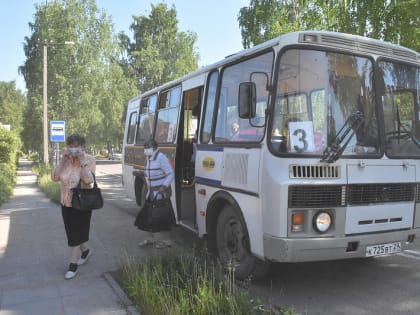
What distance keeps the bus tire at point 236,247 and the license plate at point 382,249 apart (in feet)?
3.80

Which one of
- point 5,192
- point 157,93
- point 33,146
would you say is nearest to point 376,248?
point 157,93

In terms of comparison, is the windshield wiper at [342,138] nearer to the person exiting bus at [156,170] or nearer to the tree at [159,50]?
the person exiting bus at [156,170]

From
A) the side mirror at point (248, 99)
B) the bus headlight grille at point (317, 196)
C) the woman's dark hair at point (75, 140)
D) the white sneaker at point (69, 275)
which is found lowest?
the white sneaker at point (69, 275)

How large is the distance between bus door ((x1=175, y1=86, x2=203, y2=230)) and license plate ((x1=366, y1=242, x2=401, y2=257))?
10.5 feet

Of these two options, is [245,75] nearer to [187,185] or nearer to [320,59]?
[320,59]

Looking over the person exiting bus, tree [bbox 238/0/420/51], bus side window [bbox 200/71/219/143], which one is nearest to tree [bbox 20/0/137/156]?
tree [bbox 238/0/420/51]

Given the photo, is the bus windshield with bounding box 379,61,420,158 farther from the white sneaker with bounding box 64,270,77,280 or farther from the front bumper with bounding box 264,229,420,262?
the white sneaker with bounding box 64,270,77,280

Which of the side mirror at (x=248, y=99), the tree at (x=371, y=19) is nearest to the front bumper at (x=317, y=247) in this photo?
the side mirror at (x=248, y=99)

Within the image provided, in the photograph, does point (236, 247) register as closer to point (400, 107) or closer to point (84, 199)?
point (84, 199)

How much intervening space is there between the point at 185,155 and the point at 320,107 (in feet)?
10.6

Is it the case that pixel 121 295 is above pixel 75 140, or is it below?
below

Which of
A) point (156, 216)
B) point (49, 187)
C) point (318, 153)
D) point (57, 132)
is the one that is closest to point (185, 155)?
point (156, 216)

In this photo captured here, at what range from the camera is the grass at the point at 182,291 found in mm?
3757

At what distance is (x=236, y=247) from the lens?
5.27m
